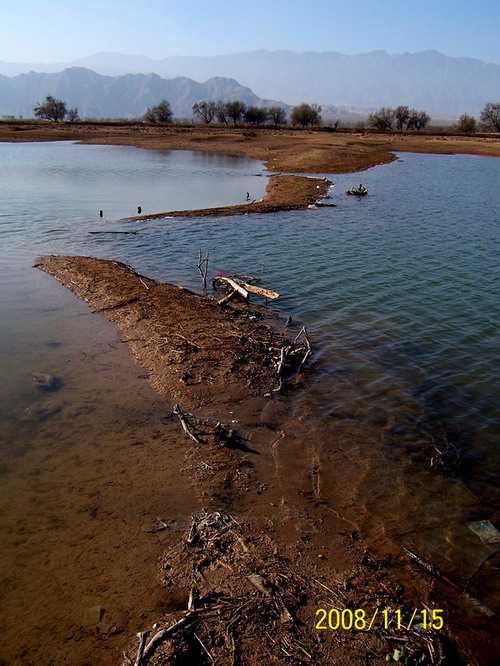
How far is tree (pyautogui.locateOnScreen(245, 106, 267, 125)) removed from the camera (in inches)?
4466

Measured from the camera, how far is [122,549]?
563 centimetres

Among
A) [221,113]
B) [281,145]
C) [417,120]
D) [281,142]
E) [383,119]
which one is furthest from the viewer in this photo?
[221,113]

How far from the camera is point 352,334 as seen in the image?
11.9 meters

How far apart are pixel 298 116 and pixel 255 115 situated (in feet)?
35.3

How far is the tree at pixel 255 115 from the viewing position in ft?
372

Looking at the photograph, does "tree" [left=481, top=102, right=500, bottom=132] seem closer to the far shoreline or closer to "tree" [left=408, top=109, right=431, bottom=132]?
"tree" [left=408, top=109, right=431, bottom=132]

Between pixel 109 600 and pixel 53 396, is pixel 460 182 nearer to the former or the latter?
pixel 53 396

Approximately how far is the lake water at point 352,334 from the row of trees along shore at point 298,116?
90316 mm

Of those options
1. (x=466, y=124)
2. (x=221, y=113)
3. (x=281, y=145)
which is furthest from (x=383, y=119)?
(x=281, y=145)

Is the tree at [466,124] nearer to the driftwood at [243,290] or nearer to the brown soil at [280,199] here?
the brown soil at [280,199]

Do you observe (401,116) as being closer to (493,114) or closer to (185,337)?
(493,114)

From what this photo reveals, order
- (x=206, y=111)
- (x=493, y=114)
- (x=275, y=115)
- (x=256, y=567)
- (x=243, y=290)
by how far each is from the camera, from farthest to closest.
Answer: (x=206, y=111) → (x=275, y=115) → (x=493, y=114) → (x=243, y=290) → (x=256, y=567)

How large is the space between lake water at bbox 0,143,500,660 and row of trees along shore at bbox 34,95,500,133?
3556 inches

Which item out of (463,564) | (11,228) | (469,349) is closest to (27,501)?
(463,564)
